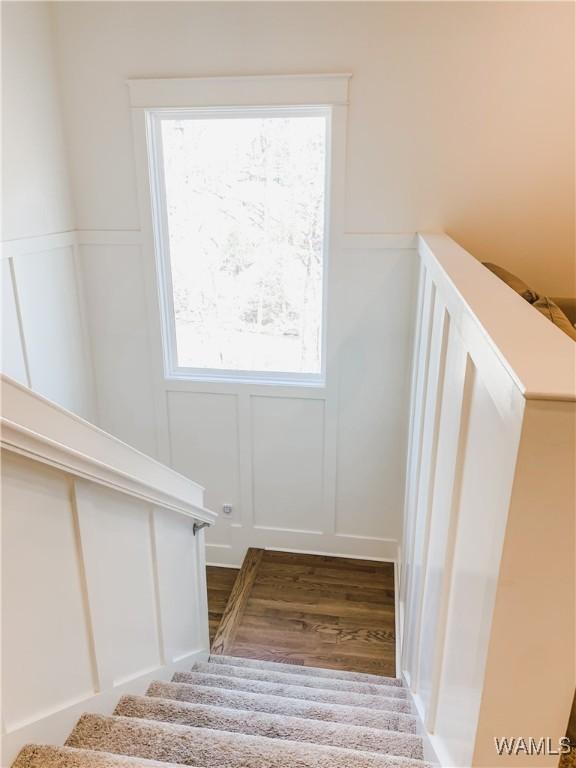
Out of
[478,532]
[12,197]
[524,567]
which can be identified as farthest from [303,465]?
[524,567]

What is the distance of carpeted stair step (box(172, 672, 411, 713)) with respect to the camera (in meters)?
1.92

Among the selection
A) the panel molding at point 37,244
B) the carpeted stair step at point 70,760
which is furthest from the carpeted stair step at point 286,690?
the panel molding at point 37,244

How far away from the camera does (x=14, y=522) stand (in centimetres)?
112

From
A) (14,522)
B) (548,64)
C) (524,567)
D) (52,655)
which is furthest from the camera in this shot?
(548,64)

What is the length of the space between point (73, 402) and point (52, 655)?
1991mm

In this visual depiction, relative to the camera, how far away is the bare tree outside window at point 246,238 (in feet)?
9.07

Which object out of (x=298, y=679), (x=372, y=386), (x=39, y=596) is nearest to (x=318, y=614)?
(x=298, y=679)

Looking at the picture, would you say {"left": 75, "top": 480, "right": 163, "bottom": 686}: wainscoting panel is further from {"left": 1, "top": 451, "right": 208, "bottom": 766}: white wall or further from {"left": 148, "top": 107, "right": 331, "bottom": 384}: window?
{"left": 148, "top": 107, "right": 331, "bottom": 384}: window

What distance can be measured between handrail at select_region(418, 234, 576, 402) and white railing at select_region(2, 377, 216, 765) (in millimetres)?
889

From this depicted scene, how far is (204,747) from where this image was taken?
4.41 feet

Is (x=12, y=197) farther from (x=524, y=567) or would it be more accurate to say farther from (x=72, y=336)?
(x=524, y=567)

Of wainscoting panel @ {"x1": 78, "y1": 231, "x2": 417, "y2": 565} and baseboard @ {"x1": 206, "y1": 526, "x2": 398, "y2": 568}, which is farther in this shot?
baseboard @ {"x1": 206, "y1": 526, "x2": 398, "y2": 568}

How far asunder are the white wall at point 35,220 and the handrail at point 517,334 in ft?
6.78

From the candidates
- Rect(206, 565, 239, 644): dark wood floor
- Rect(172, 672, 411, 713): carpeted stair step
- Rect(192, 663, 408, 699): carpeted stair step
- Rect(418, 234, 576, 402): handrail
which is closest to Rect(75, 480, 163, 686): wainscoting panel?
Rect(172, 672, 411, 713): carpeted stair step
